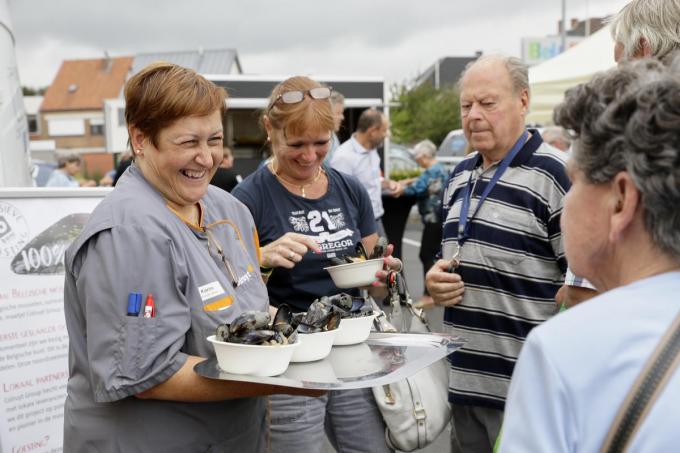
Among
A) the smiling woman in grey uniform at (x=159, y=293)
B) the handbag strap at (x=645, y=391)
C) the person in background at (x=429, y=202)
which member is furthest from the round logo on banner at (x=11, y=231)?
the person in background at (x=429, y=202)

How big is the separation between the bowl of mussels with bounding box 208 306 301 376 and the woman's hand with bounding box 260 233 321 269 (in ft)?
2.30

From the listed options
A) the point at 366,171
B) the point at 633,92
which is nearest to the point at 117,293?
the point at 633,92

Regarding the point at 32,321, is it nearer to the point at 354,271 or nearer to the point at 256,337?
the point at 354,271

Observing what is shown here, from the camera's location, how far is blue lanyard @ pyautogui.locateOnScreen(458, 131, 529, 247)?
2727mm

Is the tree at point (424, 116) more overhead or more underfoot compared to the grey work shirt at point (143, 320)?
more underfoot

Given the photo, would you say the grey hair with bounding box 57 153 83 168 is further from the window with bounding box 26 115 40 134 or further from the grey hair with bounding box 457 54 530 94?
the window with bounding box 26 115 40 134

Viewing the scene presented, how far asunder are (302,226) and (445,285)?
2.06 feet

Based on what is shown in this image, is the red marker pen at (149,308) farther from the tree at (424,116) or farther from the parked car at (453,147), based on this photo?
the tree at (424,116)

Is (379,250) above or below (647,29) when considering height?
below

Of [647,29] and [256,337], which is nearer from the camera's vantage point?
[256,337]

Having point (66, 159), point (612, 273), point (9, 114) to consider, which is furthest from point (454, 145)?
point (612, 273)

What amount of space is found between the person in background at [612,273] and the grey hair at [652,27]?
91 cm

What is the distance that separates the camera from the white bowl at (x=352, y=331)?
7.07ft

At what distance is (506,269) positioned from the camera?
2.66 metres
